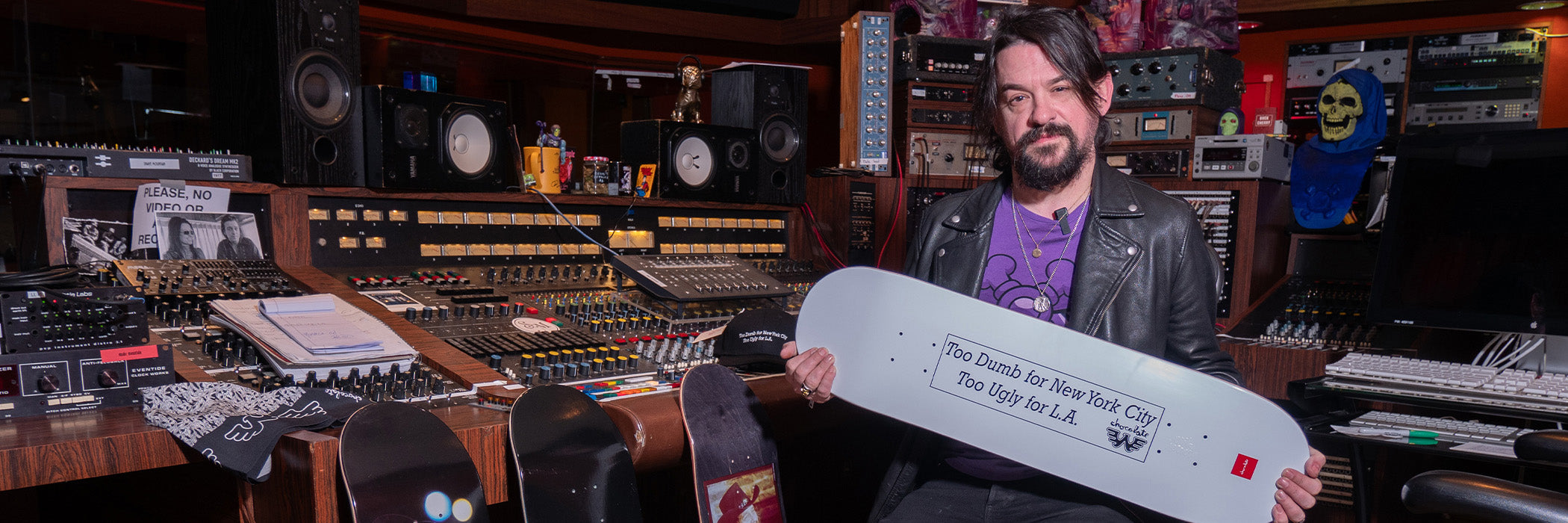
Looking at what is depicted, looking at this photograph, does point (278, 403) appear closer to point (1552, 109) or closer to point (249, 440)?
point (249, 440)

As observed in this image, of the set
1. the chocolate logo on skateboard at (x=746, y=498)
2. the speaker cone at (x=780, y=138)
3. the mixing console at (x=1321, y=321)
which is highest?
the speaker cone at (x=780, y=138)

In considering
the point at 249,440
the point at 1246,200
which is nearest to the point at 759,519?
the point at 249,440

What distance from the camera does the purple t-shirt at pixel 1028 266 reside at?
145cm

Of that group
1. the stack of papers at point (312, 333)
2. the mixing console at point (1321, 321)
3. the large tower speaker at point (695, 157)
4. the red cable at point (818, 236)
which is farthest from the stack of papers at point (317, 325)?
the mixing console at point (1321, 321)

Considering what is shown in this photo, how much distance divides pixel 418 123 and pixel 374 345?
73 centimetres

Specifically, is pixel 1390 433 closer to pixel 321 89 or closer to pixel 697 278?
pixel 697 278

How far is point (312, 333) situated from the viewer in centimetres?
155

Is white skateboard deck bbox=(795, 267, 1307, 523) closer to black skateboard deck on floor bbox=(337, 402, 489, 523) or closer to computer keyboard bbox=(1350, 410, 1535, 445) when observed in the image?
black skateboard deck on floor bbox=(337, 402, 489, 523)

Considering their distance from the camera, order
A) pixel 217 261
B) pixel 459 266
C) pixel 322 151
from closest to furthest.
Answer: pixel 217 261, pixel 322 151, pixel 459 266

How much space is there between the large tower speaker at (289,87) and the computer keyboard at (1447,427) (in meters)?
2.28

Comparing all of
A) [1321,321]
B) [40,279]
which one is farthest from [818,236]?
[40,279]

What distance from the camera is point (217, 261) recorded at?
1.82 meters

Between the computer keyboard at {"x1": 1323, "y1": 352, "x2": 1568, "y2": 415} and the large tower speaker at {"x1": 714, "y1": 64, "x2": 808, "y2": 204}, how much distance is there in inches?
63.7

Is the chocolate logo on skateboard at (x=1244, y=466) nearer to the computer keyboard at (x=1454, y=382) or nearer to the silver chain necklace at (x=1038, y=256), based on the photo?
the silver chain necklace at (x=1038, y=256)
